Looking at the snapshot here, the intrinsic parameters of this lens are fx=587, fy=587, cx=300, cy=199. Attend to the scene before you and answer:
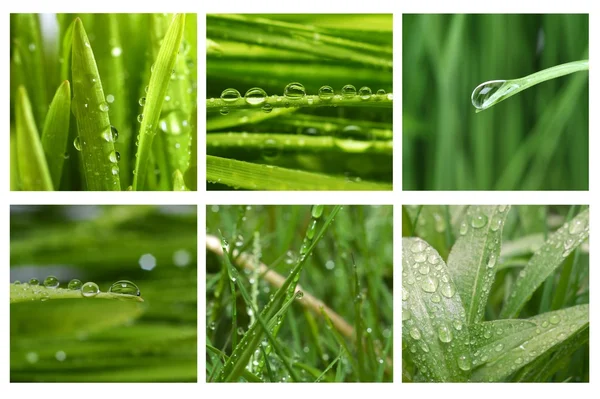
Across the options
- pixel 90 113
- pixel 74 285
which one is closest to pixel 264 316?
pixel 74 285

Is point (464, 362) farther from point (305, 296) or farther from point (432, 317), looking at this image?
point (305, 296)

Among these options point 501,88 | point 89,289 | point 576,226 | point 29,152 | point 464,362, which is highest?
point 501,88

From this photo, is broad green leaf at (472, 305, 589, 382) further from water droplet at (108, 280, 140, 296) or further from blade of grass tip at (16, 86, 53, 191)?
blade of grass tip at (16, 86, 53, 191)

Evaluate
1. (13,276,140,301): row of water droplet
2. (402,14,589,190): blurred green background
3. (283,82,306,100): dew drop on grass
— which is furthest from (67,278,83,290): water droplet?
(402,14,589,190): blurred green background

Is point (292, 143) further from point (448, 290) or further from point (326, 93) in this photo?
point (448, 290)

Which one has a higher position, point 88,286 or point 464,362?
point 88,286
